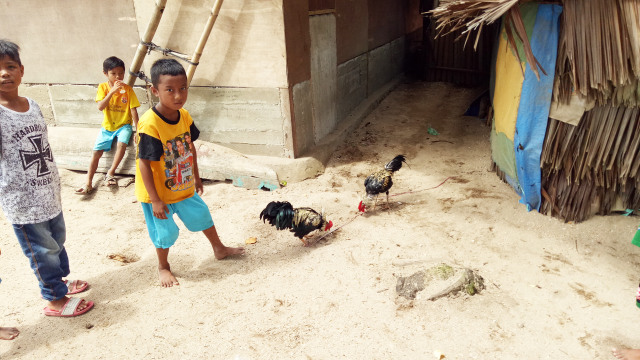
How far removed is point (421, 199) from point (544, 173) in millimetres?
1260

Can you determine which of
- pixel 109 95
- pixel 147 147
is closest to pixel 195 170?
pixel 147 147

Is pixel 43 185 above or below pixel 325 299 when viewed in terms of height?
above

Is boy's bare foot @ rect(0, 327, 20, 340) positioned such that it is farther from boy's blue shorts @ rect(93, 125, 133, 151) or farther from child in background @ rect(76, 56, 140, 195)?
boy's blue shorts @ rect(93, 125, 133, 151)

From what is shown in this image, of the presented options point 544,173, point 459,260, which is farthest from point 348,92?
point 459,260

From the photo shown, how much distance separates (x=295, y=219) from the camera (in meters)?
3.65

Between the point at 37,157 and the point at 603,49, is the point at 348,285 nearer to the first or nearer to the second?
the point at 37,157

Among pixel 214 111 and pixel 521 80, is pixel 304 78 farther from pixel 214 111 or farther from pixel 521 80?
pixel 521 80

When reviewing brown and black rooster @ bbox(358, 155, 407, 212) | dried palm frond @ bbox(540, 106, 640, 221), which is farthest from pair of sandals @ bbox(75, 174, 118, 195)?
dried palm frond @ bbox(540, 106, 640, 221)

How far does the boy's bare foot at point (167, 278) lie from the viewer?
3381mm

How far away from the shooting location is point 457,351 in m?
2.57

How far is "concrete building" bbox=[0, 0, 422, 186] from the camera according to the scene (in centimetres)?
499

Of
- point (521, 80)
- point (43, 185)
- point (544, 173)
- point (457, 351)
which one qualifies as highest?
point (521, 80)

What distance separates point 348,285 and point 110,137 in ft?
13.4

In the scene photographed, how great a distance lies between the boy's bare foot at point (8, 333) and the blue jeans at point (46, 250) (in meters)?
0.28
